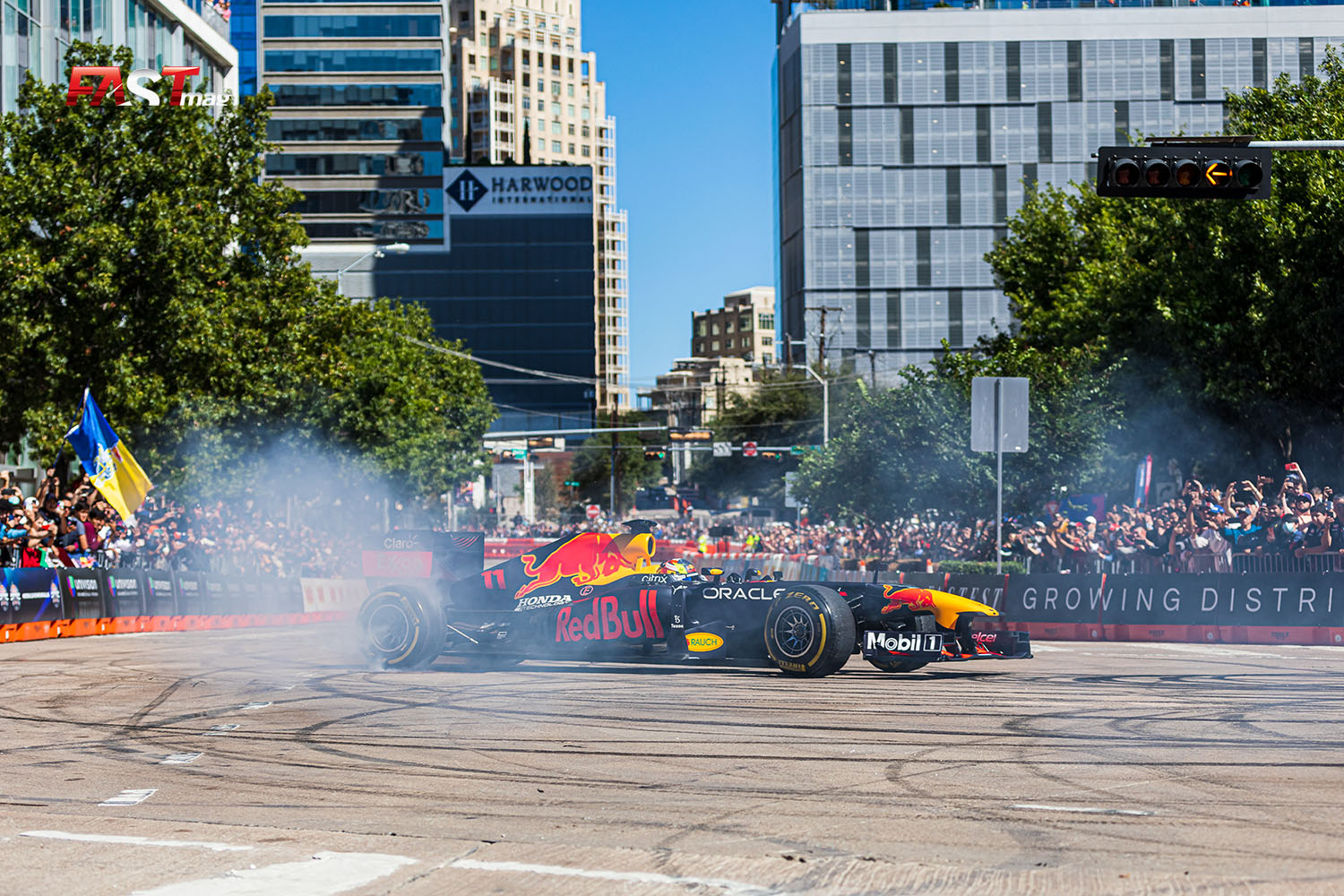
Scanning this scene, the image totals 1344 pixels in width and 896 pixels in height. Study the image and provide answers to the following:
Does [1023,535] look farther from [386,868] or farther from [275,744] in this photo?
[386,868]

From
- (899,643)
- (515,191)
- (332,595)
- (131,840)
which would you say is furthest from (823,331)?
(131,840)

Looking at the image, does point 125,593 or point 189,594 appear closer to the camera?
point 125,593

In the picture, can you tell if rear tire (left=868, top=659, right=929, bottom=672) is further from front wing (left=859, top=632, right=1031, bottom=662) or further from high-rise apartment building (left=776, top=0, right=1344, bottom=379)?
high-rise apartment building (left=776, top=0, right=1344, bottom=379)

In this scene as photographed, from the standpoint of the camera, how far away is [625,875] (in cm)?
573

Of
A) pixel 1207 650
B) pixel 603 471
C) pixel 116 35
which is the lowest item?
pixel 1207 650

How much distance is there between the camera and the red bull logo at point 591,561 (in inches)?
561

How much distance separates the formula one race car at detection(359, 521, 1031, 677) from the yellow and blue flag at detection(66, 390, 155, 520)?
26.4ft

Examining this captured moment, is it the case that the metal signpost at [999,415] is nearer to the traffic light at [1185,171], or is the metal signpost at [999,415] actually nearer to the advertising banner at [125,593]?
the traffic light at [1185,171]

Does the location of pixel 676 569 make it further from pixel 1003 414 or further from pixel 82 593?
pixel 82 593

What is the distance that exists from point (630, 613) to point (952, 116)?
8160cm

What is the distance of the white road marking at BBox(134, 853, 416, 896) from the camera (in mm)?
5543

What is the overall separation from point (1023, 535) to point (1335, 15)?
74357 mm

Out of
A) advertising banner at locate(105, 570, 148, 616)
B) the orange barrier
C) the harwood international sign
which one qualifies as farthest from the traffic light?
the harwood international sign

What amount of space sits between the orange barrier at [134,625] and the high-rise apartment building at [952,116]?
62344 mm
